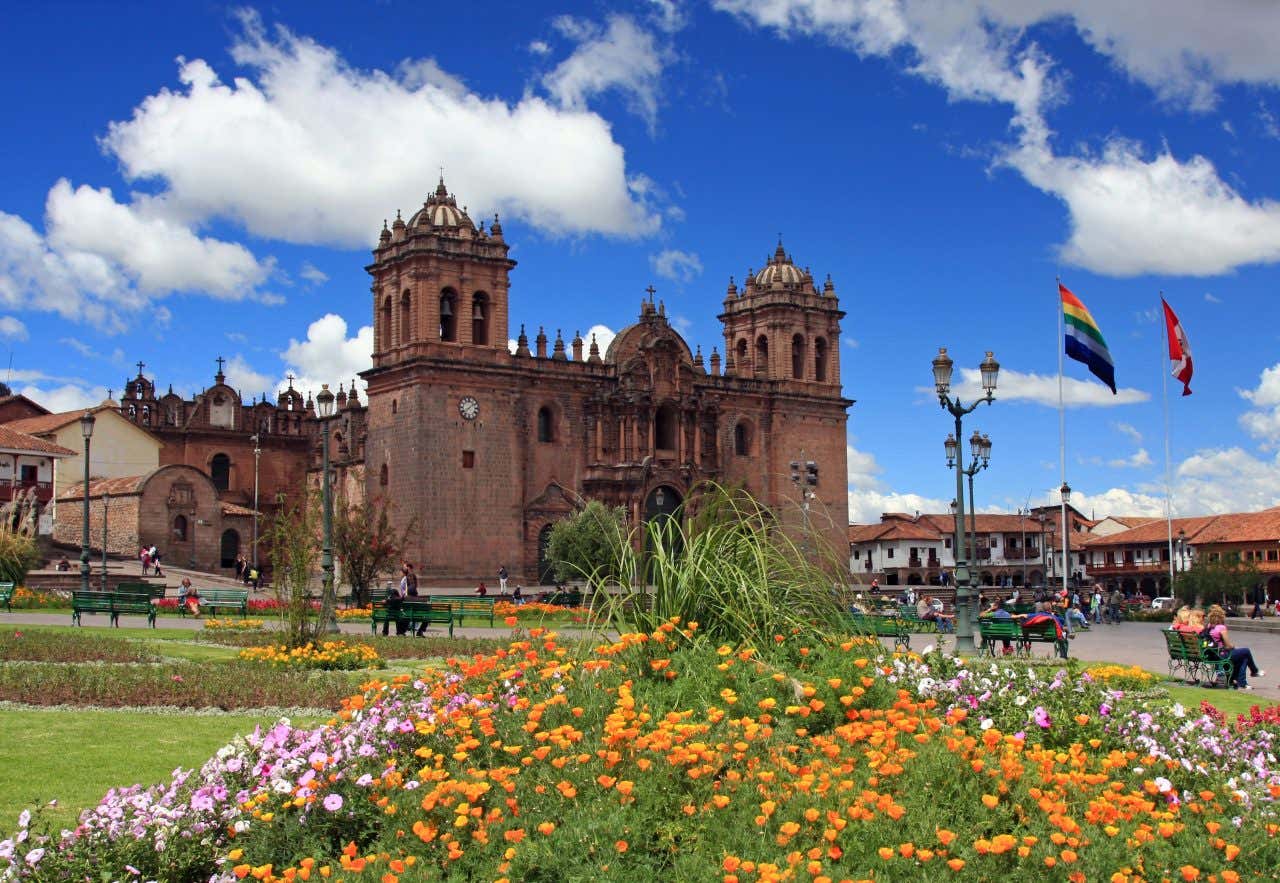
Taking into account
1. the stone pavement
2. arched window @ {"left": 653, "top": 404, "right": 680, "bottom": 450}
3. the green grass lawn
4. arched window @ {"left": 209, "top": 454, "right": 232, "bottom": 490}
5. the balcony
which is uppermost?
arched window @ {"left": 653, "top": 404, "right": 680, "bottom": 450}

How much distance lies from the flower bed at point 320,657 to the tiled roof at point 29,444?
36.2 metres

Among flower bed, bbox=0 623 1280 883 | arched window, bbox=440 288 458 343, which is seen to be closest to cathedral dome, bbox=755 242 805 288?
arched window, bbox=440 288 458 343

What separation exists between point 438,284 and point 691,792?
4438 centimetres

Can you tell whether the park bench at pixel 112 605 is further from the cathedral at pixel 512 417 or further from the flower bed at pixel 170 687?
the cathedral at pixel 512 417

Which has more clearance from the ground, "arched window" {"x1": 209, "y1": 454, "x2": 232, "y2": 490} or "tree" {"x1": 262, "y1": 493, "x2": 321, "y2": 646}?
"arched window" {"x1": 209, "y1": 454, "x2": 232, "y2": 490}

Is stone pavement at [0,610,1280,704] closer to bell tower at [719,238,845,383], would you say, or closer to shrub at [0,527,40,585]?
shrub at [0,527,40,585]

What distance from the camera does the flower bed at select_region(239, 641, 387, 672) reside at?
16.8 m

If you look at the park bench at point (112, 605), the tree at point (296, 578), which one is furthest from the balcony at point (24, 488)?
the tree at point (296, 578)

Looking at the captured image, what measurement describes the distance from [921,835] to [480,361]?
149 ft

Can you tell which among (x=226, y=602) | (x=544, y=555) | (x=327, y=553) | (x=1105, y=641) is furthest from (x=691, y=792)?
(x=544, y=555)

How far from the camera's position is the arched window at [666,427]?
5598 cm

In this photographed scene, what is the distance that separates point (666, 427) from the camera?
185 feet

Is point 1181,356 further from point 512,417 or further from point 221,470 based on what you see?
point 221,470

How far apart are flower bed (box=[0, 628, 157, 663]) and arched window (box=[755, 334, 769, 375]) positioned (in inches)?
1749
